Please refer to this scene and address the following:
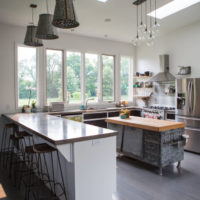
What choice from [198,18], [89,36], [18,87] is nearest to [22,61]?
[18,87]

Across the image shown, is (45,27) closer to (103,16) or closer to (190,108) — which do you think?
(103,16)

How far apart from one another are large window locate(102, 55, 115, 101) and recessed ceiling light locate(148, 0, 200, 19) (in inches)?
93.8

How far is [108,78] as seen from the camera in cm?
655

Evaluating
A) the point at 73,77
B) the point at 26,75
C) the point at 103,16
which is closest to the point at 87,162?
the point at 103,16

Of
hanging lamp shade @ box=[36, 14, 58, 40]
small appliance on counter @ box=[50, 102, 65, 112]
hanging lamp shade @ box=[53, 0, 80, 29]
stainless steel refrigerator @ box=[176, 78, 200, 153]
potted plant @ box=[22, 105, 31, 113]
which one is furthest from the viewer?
small appliance on counter @ box=[50, 102, 65, 112]

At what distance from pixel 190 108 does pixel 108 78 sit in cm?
289

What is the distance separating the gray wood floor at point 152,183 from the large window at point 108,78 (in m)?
2.99

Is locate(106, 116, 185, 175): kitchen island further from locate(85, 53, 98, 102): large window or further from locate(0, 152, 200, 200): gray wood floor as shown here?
locate(85, 53, 98, 102): large window

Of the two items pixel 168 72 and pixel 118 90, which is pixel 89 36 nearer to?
pixel 118 90

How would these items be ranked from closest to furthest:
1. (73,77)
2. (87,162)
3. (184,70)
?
(87,162) → (184,70) → (73,77)

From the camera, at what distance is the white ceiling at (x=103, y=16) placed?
3.75m

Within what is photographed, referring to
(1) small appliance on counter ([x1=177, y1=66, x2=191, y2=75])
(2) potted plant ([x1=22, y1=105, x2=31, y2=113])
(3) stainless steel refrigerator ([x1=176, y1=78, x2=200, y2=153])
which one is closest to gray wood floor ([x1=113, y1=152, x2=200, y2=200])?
(3) stainless steel refrigerator ([x1=176, y1=78, x2=200, y2=153])

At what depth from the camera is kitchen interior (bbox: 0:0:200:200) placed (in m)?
2.33

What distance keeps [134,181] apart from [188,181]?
86 centimetres
